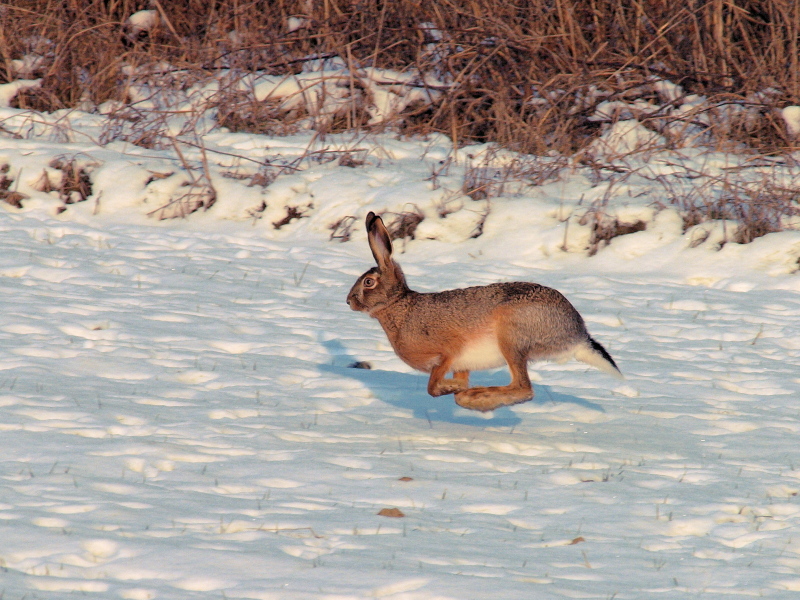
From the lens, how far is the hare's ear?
5430 millimetres

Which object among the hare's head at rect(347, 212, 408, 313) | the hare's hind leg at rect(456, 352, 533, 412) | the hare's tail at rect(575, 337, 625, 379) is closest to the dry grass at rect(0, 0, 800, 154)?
the hare's head at rect(347, 212, 408, 313)

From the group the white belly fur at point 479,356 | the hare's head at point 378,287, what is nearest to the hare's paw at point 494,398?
the white belly fur at point 479,356

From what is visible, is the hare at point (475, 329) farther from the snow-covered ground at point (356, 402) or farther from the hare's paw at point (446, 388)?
the snow-covered ground at point (356, 402)

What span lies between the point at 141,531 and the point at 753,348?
16.8 feet

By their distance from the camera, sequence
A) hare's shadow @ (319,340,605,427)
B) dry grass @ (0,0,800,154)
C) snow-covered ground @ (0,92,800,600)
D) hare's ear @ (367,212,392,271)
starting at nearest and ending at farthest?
snow-covered ground @ (0,92,800,600) < hare's ear @ (367,212,392,271) < hare's shadow @ (319,340,605,427) < dry grass @ (0,0,800,154)

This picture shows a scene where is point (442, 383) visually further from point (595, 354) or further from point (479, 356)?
point (595, 354)

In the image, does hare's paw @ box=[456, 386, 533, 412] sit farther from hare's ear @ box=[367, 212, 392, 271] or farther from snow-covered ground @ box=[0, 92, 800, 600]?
hare's ear @ box=[367, 212, 392, 271]

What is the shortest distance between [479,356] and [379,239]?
2.70ft

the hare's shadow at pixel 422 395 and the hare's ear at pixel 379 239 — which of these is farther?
the hare's shadow at pixel 422 395

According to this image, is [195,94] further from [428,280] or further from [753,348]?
[753,348]

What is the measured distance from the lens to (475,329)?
525 centimetres

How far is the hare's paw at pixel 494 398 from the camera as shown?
16.7ft

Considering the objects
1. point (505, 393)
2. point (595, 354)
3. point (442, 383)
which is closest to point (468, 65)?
point (595, 354)

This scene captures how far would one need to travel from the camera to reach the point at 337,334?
24.4 ft
